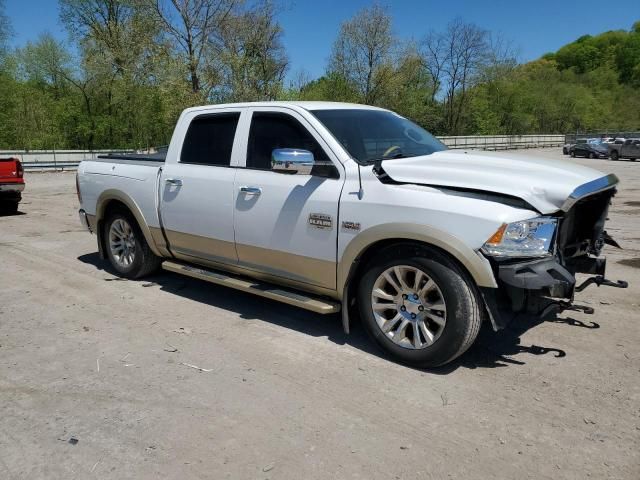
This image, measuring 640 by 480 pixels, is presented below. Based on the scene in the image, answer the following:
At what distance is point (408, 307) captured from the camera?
3.79 m

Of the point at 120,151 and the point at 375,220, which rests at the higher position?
the point at 120,151

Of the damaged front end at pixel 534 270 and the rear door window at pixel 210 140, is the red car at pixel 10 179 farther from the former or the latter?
the damaged front end at pixel 534 270

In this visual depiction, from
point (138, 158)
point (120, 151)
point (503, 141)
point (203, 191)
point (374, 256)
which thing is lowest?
point (374, 256)

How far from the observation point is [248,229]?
463cm

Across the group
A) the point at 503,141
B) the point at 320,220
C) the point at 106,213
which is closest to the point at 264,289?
the point at 320,220

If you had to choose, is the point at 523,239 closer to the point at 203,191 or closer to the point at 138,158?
the point at 203,191

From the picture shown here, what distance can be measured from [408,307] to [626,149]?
37.0 metres

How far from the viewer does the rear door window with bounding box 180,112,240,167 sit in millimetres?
4965

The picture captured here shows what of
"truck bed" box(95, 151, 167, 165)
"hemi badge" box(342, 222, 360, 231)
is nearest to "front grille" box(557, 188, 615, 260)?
"hemi badge" box(342, 222, 360, 231)

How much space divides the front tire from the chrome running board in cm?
31

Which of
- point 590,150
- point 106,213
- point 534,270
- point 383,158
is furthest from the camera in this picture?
point 590,150

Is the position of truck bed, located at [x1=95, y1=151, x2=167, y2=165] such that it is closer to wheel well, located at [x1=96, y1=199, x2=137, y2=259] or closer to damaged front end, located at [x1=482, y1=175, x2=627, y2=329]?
wheel well, located at [x1=96, y1=199, x2=137, y2=259]

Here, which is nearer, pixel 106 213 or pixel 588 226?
pixel 588 226

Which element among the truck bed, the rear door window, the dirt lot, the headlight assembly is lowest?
the dirt lot
